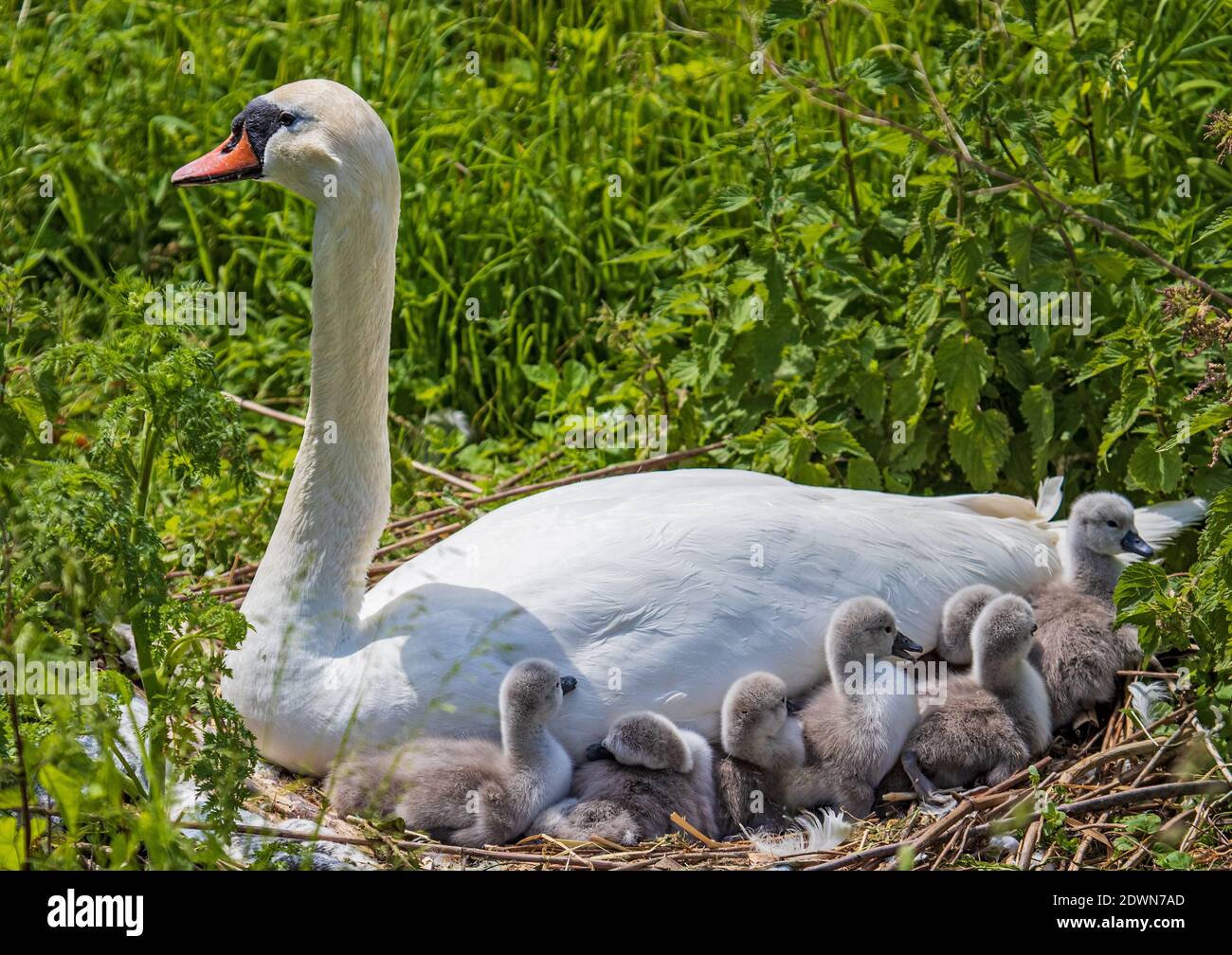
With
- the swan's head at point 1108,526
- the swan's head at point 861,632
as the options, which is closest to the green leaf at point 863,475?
the swan's head at point 1108,526

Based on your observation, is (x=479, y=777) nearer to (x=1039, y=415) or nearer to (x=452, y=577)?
(x=452, y=577)

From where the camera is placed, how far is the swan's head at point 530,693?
166 inches

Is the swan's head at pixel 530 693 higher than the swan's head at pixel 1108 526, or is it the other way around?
the swan's head at pixel 1108 526

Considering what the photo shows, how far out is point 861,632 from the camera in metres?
4.54

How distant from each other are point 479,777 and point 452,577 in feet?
2.06

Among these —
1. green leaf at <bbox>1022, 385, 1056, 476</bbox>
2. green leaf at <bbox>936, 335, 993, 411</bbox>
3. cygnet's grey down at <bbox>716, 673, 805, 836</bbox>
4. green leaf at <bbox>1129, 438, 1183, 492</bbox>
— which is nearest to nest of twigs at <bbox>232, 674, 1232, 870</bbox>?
cygnet's grey down at <bbox>716, 673, 805, 836</bbox>

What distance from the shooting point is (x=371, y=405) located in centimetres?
472

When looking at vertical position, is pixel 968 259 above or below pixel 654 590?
above

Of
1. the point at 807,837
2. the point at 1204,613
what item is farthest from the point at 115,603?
the point at 1204,613

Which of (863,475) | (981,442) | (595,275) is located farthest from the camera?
(595,275)

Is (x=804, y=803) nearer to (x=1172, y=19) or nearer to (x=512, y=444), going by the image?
(x=512, y=444)

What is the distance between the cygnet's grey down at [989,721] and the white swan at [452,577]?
28cm

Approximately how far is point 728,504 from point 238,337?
3088mm

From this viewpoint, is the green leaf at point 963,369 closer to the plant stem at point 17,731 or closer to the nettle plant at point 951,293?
the nettle plant at point 951,293
